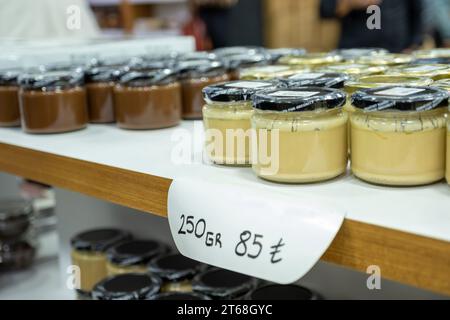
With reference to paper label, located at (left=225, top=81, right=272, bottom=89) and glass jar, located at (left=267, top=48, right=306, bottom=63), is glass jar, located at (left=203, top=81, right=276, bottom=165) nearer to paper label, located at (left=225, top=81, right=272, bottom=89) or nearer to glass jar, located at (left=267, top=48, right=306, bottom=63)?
paper label, located at (left=225, top=81, right=272, bottom=89)

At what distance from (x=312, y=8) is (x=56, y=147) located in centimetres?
352

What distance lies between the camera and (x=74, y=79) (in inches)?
51.6

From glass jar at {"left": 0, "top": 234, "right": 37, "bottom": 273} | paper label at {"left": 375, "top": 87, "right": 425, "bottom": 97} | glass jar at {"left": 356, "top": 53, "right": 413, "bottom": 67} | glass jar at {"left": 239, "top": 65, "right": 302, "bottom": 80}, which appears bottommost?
glass jar at {"left": 0, "top": 234, "right": 37, "bottom": 273}

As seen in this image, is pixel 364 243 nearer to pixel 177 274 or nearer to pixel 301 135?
pixel 301 135

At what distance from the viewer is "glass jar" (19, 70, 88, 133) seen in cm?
127

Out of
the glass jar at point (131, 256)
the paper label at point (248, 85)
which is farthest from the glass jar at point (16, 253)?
the paper label at point (248, 85)

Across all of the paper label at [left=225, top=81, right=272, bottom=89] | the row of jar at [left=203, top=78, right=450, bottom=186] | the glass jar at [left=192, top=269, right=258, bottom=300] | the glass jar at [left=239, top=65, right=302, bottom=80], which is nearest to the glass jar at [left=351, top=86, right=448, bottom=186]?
the row of jar at [left=203, top=78, right=450, bottom=186]

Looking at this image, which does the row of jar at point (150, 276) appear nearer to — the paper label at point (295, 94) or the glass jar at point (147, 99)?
the glass jar at point (147, 99)

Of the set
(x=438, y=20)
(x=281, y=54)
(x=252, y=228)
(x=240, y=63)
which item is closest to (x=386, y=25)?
(x=438, y=20)

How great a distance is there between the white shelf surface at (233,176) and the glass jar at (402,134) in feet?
0.07

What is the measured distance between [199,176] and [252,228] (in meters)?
0.17

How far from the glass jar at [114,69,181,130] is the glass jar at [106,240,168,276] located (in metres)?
0.32
